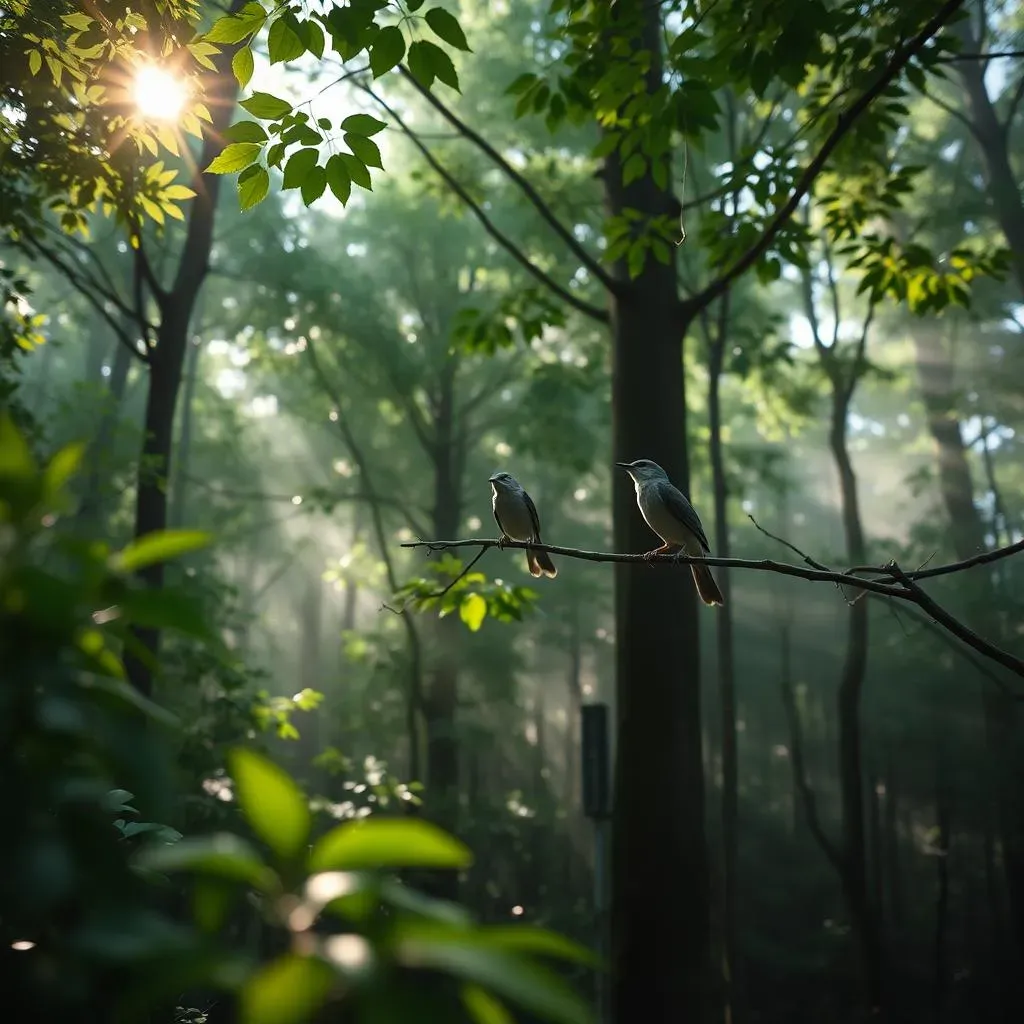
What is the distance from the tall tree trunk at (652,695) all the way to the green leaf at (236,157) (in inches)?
79.8

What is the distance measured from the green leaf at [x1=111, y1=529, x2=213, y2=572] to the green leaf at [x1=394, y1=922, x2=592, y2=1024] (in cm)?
48

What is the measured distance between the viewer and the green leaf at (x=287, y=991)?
66cm

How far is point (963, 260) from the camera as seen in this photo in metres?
4.44

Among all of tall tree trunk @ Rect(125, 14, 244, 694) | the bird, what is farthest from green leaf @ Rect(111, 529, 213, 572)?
tall tree trunk @ Rect(125, 14, 244, 694)

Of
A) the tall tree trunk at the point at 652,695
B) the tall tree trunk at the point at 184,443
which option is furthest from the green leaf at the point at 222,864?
the tall tree trunk at the point at 184,443

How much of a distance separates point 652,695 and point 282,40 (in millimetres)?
3295

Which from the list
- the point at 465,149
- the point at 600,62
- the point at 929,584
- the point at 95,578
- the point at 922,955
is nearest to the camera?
the point at 95,578

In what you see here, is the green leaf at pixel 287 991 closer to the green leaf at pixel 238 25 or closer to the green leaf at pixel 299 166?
the green leaf at pixel 299 166

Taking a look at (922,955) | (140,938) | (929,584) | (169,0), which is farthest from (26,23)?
(929,584)

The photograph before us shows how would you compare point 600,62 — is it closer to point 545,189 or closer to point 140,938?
point 140,938

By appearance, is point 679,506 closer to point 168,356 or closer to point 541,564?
point 541,564

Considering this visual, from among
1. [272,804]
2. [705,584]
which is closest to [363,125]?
[272,804]

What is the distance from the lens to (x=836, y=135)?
3.21 metres

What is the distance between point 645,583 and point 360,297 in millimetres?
11540
